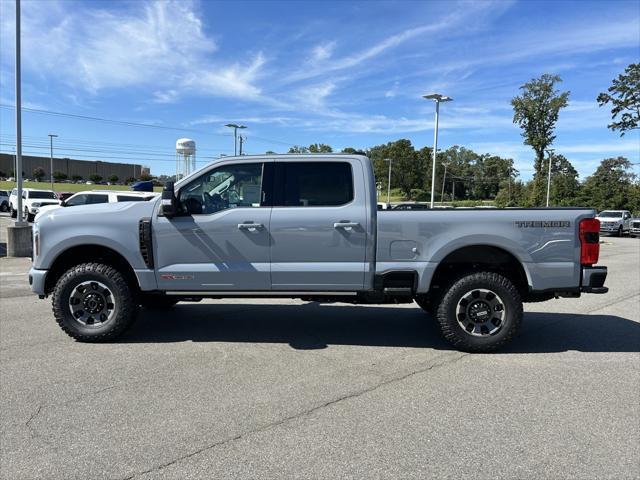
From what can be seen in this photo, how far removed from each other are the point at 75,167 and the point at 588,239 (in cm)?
14449

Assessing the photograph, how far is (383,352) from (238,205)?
7.54 ft

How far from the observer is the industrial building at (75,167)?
392ft

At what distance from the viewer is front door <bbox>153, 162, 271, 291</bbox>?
532 cm

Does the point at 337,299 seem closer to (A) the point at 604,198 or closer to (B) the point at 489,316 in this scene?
(B) the point at 489,316

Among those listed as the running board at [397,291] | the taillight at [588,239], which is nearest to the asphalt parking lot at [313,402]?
the running board at [397,291]

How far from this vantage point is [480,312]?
534 cm

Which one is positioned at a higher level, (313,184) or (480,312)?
(313,184)

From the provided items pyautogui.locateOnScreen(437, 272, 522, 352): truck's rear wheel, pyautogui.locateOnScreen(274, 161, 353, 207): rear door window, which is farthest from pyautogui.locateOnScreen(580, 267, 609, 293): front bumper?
pyautogui.locateOnScreen(274, 161, 353, 207): rear door window

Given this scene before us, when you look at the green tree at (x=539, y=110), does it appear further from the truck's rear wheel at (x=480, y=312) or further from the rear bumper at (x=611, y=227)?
the truck's rear wheel at (x=480, y=312)

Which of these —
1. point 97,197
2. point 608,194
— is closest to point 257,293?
point 97,197

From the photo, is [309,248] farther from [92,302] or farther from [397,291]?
[92,302]

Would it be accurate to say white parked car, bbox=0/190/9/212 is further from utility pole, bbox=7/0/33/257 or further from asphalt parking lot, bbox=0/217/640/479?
asphalt parking lot, bbox=0/217/640/479

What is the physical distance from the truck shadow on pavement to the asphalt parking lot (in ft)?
0.15

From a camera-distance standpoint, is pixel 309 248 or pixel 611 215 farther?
pixel 611 215
